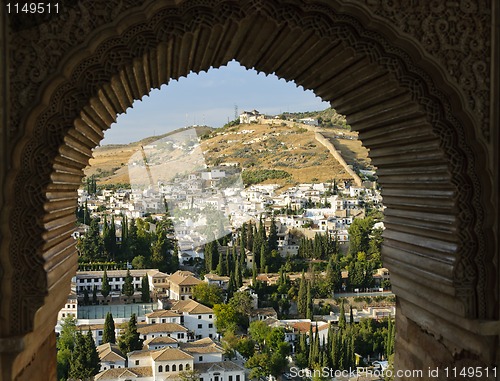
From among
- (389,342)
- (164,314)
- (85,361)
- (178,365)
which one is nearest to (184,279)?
(164,314)

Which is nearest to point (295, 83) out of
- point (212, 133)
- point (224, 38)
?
point (224, 38)

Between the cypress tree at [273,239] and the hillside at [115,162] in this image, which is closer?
the cypress tree at [273,239]

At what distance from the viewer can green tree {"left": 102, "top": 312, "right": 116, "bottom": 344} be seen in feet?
72.7

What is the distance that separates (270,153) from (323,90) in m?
51.9

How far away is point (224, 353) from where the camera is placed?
74.5 feet

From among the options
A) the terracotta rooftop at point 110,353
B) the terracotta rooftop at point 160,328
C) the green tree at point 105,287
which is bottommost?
the terracotta rooftop at point 110,353

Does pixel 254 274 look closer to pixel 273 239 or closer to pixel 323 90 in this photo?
pixel 273 239

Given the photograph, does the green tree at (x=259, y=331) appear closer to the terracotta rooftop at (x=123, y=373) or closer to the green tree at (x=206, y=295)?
the green tree at (x=206, y=295)

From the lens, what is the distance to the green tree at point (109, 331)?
22172 millimetres

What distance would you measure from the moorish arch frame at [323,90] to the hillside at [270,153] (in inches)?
1782

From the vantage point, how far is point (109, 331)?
22.3 meters

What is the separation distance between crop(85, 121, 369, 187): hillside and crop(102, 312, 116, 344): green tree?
25.0 metres

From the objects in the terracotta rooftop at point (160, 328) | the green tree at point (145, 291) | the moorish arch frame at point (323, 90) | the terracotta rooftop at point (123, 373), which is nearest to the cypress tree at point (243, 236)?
the green tree at point (145, 291)

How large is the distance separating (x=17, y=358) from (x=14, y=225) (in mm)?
426
